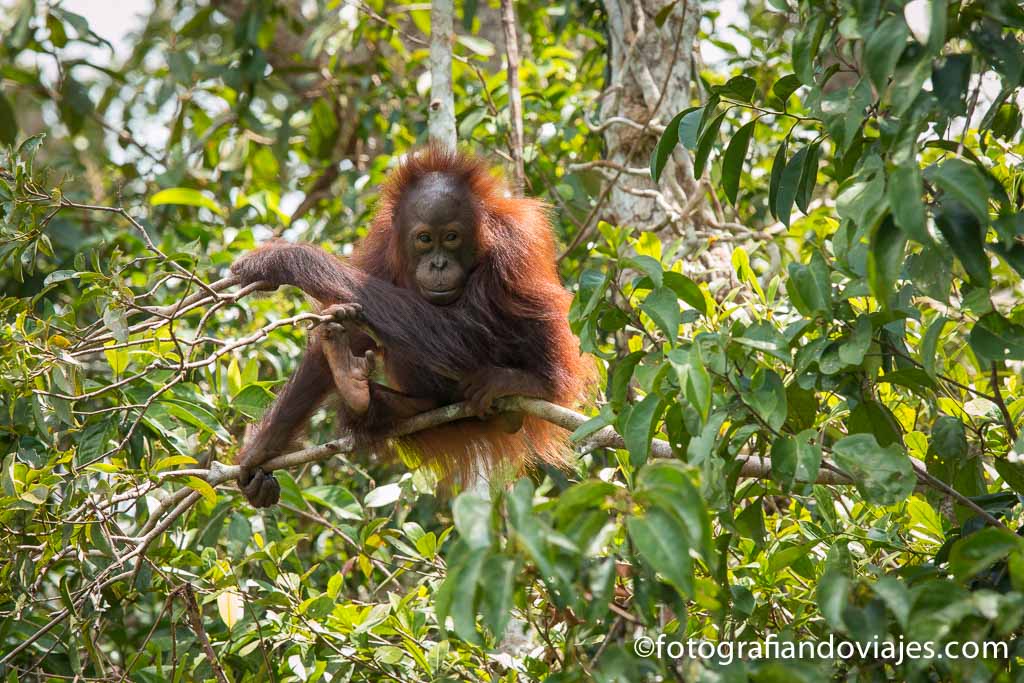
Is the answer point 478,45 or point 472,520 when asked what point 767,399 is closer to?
point 472,520

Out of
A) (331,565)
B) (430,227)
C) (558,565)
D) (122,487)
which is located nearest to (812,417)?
(558,565)

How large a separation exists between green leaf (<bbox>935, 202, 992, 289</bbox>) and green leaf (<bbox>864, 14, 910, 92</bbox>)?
371mm

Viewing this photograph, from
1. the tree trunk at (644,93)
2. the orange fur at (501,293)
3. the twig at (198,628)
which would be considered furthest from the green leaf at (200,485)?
the tree trunk at (644,93)

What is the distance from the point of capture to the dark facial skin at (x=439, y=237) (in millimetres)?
3773

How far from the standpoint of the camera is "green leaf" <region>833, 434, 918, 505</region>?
212 cm

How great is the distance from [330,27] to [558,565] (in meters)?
4.88

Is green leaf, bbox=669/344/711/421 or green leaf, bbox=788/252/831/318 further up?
green leaf, bbox=788/252/831/318

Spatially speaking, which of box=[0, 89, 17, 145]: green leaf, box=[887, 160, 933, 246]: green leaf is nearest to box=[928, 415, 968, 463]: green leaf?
box=[887, 160, 933, 246]: green leaf

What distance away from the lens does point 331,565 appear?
14.6ft

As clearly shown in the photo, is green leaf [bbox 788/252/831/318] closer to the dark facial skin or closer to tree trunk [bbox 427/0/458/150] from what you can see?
the dark facial skin

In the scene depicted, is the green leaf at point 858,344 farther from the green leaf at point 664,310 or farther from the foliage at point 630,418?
the green leaf at point 664,310

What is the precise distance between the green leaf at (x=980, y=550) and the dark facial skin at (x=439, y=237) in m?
2.25

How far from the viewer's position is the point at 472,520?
5.69 feet

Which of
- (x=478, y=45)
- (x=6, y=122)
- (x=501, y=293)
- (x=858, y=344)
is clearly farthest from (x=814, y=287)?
(x=6, y=122)
